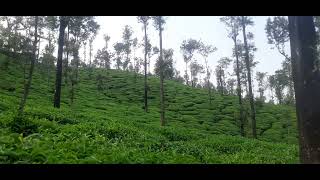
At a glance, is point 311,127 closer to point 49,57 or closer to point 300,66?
point 300,66

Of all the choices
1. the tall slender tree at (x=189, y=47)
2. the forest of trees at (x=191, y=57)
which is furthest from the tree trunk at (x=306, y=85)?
the tall slender tree at (x=189, y=47)

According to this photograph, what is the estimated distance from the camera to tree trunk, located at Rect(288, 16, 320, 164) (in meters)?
7.58

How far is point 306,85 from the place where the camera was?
7.82 meters

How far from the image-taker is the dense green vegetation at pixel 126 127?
1092cm

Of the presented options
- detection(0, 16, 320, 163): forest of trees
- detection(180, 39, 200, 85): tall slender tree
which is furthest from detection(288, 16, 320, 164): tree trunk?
detection(180, 39, 200, 85): tall slender tree

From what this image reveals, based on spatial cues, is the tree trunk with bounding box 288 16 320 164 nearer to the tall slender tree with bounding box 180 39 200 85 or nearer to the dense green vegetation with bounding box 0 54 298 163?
the dense green vegetation with bounding box 0 54 298 163

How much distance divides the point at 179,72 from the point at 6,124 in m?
109

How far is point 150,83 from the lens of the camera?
7919 cm

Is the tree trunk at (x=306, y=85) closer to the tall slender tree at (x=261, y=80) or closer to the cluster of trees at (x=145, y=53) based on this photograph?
the cluster of trees at (x=145, y=53)

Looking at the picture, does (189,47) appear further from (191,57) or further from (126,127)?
(126,127)

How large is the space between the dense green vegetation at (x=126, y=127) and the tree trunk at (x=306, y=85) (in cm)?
448

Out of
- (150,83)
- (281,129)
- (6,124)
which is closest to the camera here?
(6,124)
